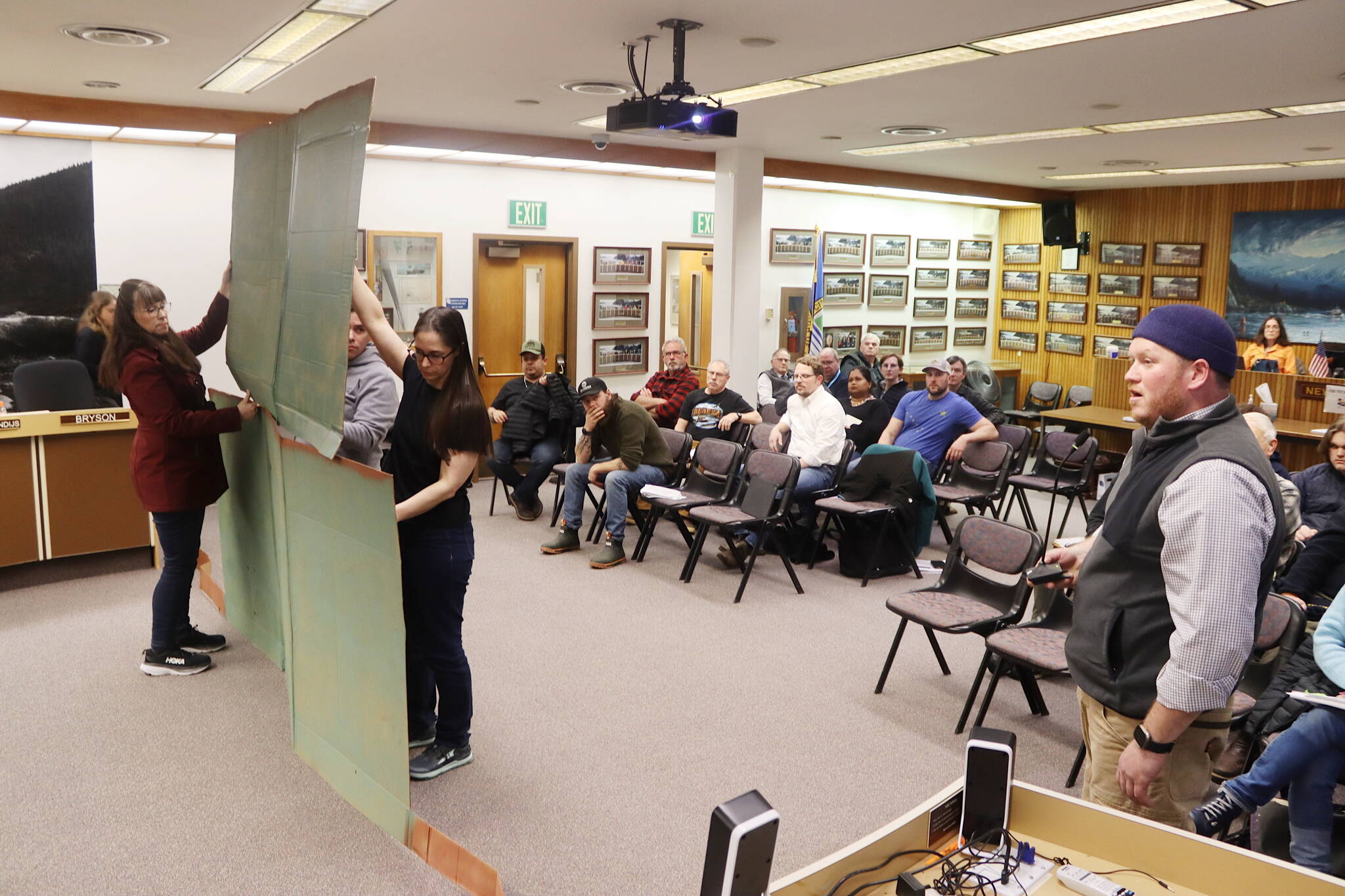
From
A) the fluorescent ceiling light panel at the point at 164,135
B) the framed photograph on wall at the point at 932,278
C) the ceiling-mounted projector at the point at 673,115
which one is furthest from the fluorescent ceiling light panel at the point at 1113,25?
the framed photograph on wall at the point at 932,278

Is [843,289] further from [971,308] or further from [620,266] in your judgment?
[620,266]

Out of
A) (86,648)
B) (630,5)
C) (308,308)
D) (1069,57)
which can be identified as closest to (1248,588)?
(308,308)

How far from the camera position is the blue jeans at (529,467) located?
786 cm

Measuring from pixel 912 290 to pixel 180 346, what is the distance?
1052 centimetres

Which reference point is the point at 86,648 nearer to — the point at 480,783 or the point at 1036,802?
the point at 480,783

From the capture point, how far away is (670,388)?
27.3 feet

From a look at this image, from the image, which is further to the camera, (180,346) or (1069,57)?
(1069,57)

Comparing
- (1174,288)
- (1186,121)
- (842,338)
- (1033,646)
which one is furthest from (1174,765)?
(1174,288)

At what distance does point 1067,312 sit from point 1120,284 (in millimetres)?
829

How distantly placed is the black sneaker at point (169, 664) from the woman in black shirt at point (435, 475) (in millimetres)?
1665

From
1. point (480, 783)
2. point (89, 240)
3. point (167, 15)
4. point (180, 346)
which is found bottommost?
point (480, 783)

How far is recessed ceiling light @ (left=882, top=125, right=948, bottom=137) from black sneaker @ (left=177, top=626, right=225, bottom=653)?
5738 millimetres

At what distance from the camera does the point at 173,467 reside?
4.28 metres

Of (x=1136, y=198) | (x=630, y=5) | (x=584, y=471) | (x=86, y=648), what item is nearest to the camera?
(x=630, y=5)
